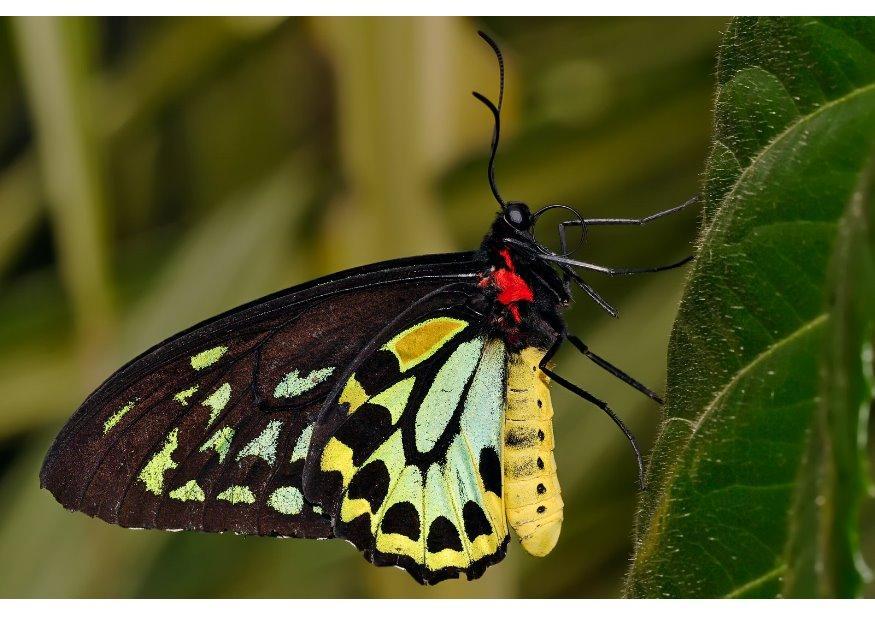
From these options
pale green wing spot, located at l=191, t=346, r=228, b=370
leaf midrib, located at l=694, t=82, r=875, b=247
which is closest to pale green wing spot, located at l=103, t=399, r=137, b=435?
pale green wing spot, located at l=191, t=346, r=228, b=370

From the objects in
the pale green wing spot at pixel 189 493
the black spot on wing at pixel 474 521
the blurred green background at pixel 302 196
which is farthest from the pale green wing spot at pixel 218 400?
the blurred green background at pixel 302 196

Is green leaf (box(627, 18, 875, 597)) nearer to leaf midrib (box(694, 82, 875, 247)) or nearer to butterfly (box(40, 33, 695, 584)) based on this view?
leaf midrib (box(694, 82, 875, 247))

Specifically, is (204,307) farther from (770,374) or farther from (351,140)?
(770,374)

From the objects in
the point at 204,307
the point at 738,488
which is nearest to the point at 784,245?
the point at 738,488

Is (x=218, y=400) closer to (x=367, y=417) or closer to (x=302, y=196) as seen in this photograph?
(x=367, y=417)

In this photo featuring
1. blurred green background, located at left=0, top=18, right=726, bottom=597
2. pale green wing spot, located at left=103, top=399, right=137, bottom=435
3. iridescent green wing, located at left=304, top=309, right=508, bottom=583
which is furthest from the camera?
blurred green background, located at left=0, top=18, right=726, bottom=597

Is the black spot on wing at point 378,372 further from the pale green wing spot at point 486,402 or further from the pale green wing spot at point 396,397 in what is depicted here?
the pale green wing spot at point 486,402
